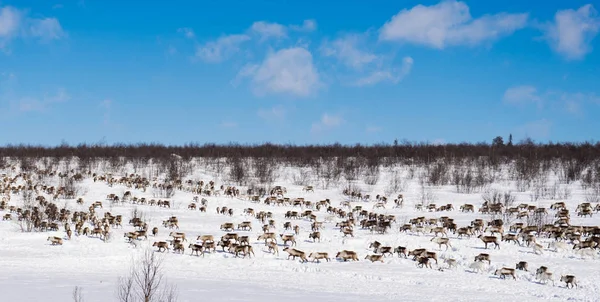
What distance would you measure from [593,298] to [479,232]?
905 centimetres

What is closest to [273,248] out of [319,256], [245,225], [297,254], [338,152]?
[297,254]

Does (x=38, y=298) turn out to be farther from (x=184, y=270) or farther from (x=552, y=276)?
(x=552, y=276)

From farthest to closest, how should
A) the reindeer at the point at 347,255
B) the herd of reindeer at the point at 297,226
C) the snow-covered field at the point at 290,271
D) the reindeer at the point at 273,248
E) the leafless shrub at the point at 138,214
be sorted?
the leafless shrub at the point at 138,214 < the reindeer at the point at 273,248 < the herd of reindeer at the point at 297,226 < the reindeer at the point at 347,255 < the snow-covered field at the point at 290,271

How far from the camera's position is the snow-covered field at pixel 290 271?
39.2 feet

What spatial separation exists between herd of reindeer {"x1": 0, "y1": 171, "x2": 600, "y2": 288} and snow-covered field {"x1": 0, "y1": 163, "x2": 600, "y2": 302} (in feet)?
0.96

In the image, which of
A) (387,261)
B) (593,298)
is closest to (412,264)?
(387,261)

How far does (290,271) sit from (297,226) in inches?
213

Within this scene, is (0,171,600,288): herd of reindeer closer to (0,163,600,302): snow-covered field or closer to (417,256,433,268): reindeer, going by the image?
(417,256,433,268): reindeer

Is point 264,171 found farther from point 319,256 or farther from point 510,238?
point 319,256

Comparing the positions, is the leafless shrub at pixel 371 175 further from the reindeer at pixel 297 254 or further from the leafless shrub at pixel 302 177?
the reindeer at pixel 297 254

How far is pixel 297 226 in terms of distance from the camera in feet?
68.0

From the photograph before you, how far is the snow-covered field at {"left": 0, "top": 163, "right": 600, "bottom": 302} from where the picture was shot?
11.9 metres

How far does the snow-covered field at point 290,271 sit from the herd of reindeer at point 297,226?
0.96ft

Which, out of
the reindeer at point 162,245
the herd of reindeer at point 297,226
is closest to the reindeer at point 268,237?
the herd of reindeer at point 297,226
